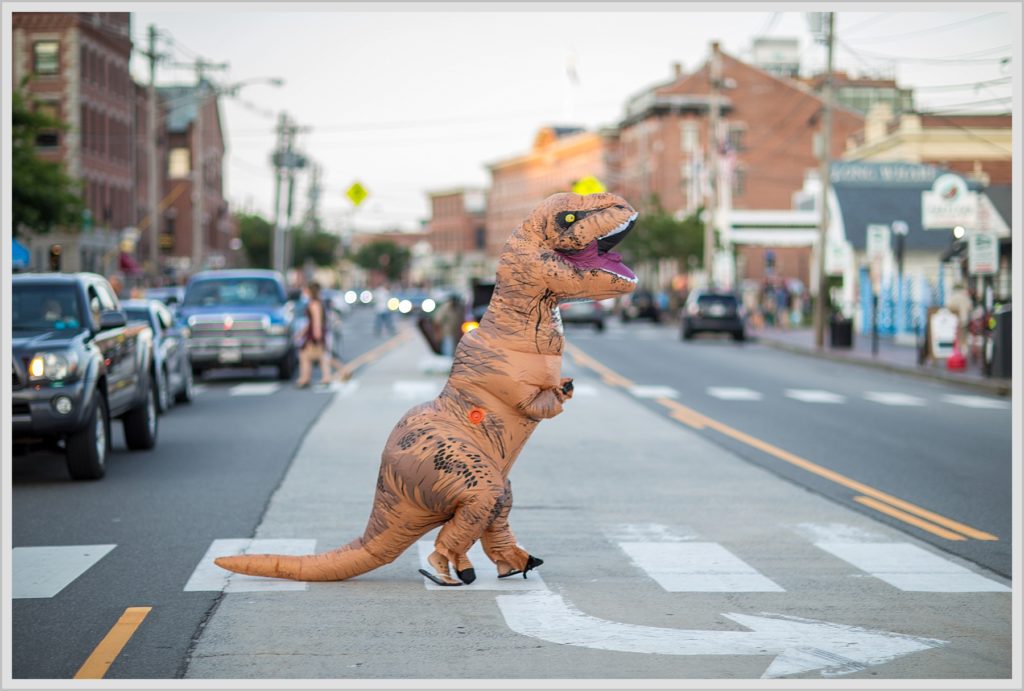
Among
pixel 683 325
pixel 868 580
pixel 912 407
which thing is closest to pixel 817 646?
pixel 868 580

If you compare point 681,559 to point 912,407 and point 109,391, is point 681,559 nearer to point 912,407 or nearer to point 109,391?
point 109,391

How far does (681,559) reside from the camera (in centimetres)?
909

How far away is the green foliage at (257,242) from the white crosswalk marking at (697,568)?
109007mm

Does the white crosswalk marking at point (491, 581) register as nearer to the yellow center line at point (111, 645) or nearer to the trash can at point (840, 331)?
the yellow center line at point (111, 645)

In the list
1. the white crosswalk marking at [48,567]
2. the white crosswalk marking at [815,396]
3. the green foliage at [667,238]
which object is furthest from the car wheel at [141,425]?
the green foliage at [667,238]

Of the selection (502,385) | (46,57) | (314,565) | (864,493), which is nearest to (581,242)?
(502,385)

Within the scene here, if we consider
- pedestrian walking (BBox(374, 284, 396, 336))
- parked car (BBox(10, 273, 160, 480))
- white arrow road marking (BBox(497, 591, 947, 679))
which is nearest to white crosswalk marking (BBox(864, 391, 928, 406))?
parked car (BBox(10, 273, 160, 480))

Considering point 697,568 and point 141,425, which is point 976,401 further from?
point 697,568

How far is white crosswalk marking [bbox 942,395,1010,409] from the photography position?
77.3ft

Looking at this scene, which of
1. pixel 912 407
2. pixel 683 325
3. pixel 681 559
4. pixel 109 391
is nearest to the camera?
pixel 681 559

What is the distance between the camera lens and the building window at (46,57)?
61.4m

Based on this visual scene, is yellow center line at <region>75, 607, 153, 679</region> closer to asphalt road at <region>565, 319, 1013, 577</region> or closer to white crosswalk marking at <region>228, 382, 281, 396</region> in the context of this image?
asphalt road at <region>565, 319, 1013, 577</region>

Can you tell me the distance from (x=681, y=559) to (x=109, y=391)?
21.6 ft

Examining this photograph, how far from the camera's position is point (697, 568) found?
8766mm
